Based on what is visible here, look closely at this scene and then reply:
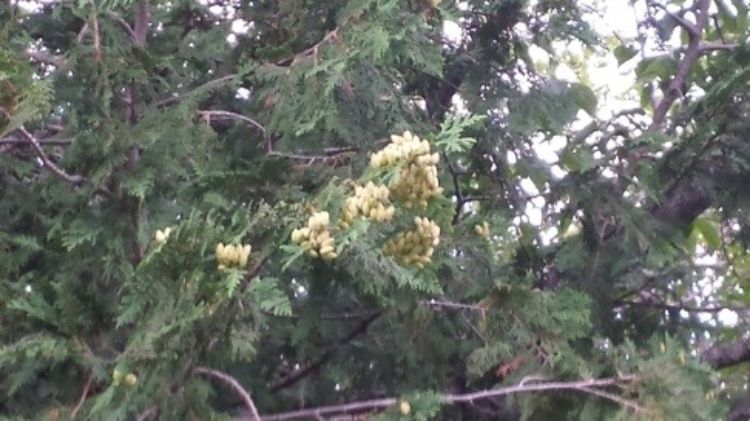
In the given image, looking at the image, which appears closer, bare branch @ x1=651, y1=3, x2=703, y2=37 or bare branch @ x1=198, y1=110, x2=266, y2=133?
bare branch @ x1=198, y1=110, x2=266, y2=133

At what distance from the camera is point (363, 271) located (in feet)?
8.28

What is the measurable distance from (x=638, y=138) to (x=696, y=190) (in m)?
0.38

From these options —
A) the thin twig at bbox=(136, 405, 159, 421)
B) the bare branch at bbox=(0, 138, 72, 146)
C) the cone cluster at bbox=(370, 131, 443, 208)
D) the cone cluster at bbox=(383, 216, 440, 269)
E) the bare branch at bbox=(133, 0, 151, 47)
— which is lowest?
the thin twig at bbox=(136, 405, 159, 421)

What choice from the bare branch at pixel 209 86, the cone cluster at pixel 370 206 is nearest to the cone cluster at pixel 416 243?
the cone cluster at pixel 370 206

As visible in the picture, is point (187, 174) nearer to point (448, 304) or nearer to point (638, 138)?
point (448, 304)

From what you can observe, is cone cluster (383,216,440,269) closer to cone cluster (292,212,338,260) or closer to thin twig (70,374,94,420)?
cone cluster (292,212,338,260)

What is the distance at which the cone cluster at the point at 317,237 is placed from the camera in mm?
2053

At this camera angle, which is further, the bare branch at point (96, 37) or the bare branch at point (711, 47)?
the bare branch at point (711, 47)

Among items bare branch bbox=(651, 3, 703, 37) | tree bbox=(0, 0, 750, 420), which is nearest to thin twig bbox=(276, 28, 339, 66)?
tree bbox=(0, 0, 750, 420)

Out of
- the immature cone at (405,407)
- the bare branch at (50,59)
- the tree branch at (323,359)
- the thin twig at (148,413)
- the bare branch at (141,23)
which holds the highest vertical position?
the bare branch at (141,23)

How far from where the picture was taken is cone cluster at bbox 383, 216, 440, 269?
2172 mm

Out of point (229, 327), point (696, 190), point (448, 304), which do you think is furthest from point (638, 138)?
point (229, 327)

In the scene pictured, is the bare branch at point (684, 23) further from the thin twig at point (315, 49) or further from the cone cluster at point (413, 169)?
the cone cluster at point (413, 169)

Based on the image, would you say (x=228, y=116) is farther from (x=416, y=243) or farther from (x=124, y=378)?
(x=416, y=243)
